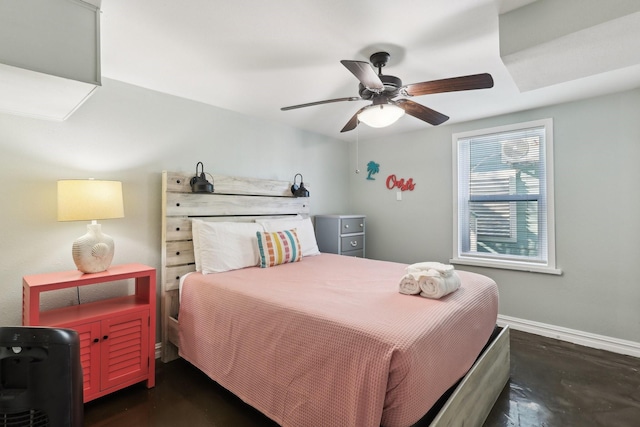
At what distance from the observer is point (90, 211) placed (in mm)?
1926

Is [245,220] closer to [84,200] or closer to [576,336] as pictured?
[84,200]

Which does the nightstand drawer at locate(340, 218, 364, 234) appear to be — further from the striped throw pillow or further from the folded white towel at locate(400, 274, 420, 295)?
the folded white towel at locate(400, 274, 420, 295)

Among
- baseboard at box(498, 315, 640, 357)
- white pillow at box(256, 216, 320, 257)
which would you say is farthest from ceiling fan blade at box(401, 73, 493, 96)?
baseboard at box(498, 315, 640, 357)

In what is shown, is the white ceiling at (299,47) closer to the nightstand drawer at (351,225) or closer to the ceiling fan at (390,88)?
the ceiling fan at (390,88)

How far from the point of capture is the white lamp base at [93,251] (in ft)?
6.36


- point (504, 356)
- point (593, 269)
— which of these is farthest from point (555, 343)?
point (504, 356)

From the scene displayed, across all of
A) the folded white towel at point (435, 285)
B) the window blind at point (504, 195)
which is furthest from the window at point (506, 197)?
the folded white towel at point (435, 285)

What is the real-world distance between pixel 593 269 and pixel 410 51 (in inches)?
103

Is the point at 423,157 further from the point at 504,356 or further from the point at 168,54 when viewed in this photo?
the point at 168,54

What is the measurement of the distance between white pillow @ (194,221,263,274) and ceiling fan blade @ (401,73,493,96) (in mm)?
1742

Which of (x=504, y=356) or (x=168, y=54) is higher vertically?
(x=168, y=54)

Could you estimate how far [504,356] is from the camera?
6.90 ft

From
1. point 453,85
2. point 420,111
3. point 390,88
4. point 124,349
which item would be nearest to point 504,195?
point 420,111

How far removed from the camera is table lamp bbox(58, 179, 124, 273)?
189 centimetres
